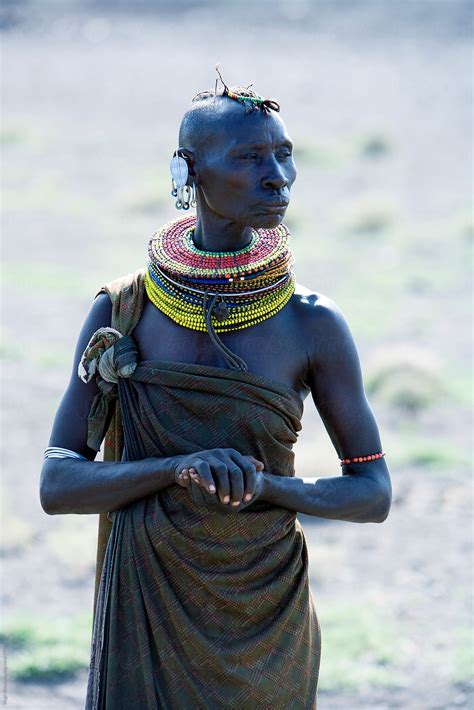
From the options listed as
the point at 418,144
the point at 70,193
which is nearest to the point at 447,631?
the point at 70,193

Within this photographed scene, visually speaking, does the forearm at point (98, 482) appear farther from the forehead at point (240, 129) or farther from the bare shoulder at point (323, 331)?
the forehead at point (240, 129)

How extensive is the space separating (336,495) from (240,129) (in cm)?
86

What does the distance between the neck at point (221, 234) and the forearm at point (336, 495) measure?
0.54 metres

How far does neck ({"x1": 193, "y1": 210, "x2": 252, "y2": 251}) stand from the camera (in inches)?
116

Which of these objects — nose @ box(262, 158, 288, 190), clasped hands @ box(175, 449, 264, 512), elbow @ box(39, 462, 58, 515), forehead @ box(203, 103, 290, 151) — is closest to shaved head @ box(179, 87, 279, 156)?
forehead @ box(203, 103, 290, 151)

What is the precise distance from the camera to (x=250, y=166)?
2816 millimetres

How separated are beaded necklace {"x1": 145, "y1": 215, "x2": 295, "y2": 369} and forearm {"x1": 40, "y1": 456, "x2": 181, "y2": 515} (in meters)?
0.35

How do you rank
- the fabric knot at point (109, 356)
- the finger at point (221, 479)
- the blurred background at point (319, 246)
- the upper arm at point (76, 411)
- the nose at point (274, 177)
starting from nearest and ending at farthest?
the finger at point (221, 479) < the nose at point (274, 177) < the fabric knot at point (109, 356) < the upper arm at point (76, 411) < the blurred background at point (319, 246)

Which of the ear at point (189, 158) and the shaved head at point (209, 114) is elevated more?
the shaved head at point (209, 114)

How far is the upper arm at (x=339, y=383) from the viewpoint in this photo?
116 inches

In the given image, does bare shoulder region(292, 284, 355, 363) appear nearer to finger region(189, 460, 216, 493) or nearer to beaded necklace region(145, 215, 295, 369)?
beaded necklace region(145, 215, 295, 369)

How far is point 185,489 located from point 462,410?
28.2 ft

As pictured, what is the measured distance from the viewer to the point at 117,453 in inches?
123

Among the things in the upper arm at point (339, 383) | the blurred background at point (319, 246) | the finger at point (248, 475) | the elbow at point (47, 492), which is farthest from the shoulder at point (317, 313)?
the blurred background at point (319, 246)
